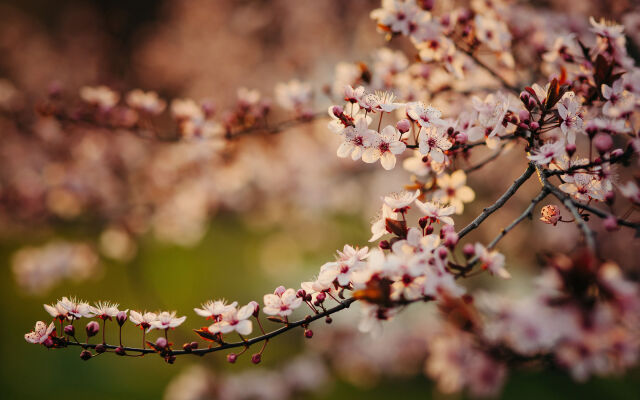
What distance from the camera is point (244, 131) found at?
7.21 ft

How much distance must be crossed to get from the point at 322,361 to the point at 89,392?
247 centimetres

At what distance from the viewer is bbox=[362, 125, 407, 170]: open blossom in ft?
4.66

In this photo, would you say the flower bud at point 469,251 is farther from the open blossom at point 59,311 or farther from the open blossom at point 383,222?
the open blossom at point 59,311

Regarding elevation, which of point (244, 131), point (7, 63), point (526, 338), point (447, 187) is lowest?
point (526, 338)

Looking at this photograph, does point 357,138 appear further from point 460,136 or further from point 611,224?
point 611,224

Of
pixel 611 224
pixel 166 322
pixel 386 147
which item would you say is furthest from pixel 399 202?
pixel 166 322

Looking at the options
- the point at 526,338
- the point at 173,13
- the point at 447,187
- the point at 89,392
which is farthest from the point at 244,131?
the point at 173,13

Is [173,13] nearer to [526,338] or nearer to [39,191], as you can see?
[39,191]

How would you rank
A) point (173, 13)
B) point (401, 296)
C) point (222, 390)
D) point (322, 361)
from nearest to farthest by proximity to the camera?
1. point (401, 296)
2. point (222, 390)
3. point (322, 361)
4. point (173, 13)

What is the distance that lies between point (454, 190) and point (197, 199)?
2897 mm

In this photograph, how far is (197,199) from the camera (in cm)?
398

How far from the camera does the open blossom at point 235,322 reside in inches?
50.9

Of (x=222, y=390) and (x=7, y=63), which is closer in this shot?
(x=222, y=390)

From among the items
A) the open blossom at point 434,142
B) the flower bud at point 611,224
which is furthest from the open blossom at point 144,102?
the flower bud at point 611,224
